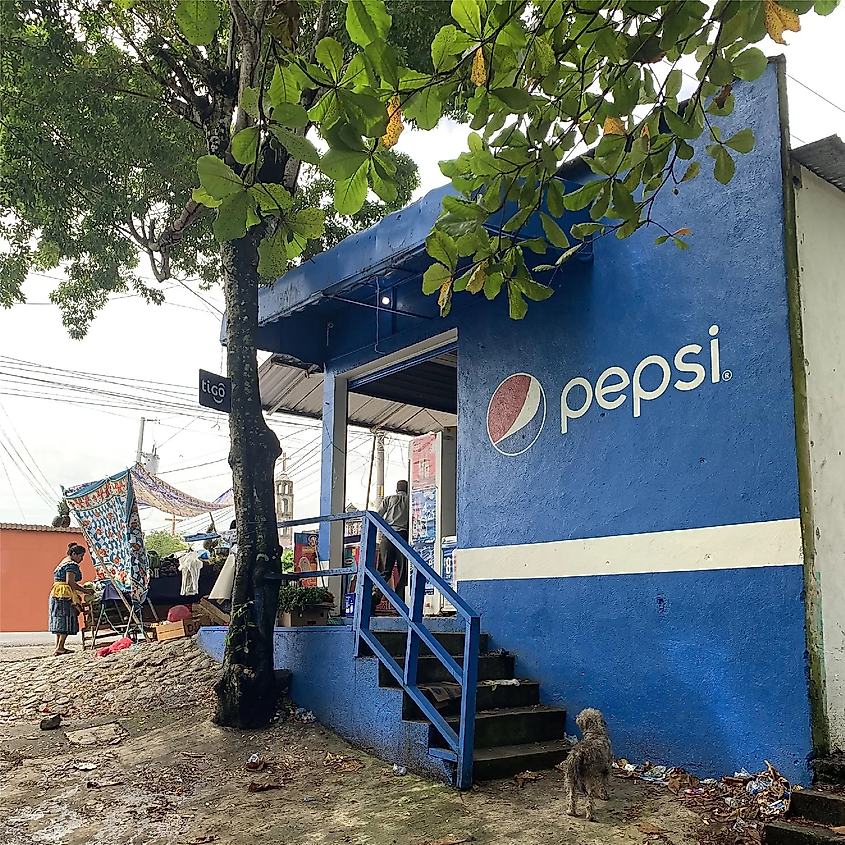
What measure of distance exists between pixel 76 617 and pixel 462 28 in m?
11.6

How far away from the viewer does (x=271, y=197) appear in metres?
2.99

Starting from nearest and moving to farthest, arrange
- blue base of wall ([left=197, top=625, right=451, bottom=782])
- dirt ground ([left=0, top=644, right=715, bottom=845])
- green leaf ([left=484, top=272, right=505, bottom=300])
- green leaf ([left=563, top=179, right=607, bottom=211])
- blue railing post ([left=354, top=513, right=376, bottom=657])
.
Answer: green leaf ([left=563, top=179, right=607, bottom=211]), green leaf ([left=484, top=272, right=505, bottom=300]), dirt ground ([left=0, top=644, right=715, bottom=845]), blue base of wall ([left=197, top=625, right=451, bottom=782]), blue railing post ([left=354, top=513, right=376, bottom=657])

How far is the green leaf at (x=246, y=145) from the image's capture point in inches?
111

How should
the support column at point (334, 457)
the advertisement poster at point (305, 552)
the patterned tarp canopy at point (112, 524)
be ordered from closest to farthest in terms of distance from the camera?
the support column at point (334, 457) < the patterned tarp canopy at point (112, 524) < the advertisement poster at point (305, 552)

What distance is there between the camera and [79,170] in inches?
378

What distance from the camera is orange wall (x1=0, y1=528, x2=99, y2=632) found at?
19.2 metres

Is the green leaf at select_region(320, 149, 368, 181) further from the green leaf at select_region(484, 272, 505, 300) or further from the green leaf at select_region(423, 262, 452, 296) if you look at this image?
the green leaf at select_region(484, 272, 505, 300)

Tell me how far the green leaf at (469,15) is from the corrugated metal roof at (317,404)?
8049 mm

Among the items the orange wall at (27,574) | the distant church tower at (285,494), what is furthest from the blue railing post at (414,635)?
the distant church tower at (285,494)

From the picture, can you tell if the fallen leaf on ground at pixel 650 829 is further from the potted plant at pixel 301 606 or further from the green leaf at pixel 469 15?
the green leaf at pixel 469 15

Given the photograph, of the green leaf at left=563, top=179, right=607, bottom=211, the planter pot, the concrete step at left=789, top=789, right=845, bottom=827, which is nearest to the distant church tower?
the planter pot

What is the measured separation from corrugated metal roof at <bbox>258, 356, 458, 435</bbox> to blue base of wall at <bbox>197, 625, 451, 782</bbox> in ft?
13.7

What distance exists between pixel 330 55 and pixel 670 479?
180 inches

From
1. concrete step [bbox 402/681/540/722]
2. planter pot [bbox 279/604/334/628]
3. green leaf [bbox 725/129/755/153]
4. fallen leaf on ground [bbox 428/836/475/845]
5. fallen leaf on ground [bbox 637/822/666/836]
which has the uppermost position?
green leaf [bbox 725/129/755/153]
